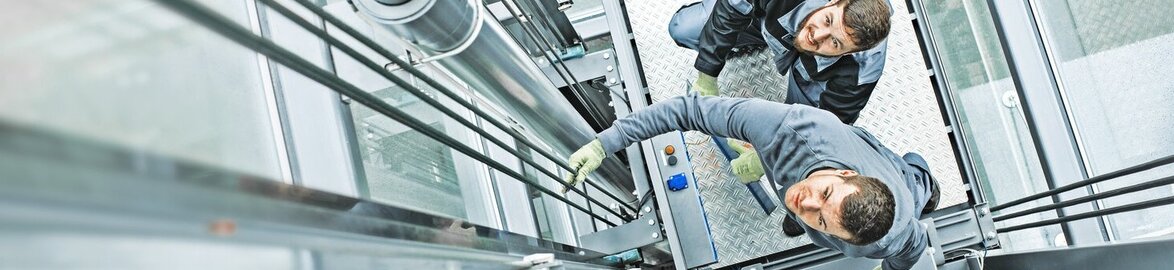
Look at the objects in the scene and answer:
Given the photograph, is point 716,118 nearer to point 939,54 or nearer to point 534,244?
point 534,244

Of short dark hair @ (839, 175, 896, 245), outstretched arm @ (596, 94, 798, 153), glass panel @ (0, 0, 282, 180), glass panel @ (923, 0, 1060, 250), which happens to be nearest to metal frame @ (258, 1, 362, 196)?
glass panel @ (0, 0, 282, 180)

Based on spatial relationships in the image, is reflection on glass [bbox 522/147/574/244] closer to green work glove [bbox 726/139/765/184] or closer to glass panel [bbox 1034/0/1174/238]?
green work glove [bbox 726/139/765/184]

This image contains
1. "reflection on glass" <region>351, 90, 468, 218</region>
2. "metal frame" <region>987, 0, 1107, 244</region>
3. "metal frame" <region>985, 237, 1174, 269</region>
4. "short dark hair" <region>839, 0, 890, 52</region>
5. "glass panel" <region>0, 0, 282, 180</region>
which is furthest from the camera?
"metal frame" <region>987, 0, 1107, 244</region>

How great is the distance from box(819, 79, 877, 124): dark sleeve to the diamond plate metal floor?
0.20 m

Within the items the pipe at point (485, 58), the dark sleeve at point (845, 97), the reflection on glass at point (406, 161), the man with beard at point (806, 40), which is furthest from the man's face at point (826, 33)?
the reflection on glass at point (406, 161)

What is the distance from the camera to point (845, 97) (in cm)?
370

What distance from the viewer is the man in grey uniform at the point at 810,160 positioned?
299 centimetres

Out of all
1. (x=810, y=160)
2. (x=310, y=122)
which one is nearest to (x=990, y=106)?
(x=810, y=160)

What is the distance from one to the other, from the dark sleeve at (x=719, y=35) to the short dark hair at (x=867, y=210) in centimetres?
88

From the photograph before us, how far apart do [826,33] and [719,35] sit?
0.46 meters

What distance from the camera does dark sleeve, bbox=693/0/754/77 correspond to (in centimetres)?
364

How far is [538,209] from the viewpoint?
5.80 meters

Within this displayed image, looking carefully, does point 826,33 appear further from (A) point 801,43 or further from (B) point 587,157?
(B) point 587,157

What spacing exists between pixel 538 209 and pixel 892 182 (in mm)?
2857
